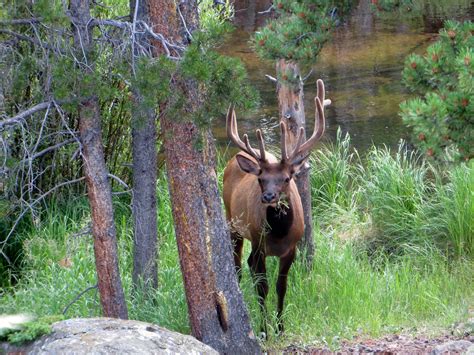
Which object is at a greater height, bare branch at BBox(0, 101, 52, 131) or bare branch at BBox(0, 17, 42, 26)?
bare branch at BBox(0, 17, 42, 26)

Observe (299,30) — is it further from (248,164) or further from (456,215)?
(456,215)

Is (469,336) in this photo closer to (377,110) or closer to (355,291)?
(355,291)

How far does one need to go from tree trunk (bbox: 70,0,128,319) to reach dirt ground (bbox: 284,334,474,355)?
1632 mm

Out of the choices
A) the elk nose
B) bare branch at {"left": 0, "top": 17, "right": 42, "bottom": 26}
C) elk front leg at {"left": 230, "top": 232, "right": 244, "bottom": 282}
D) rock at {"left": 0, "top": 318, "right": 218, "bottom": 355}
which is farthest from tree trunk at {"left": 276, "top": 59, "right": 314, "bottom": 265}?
rock at {"left": 0, "top": 318, "right": 218, "bottom": 355}

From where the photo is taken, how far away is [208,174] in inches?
272

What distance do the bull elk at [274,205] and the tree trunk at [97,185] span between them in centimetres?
151

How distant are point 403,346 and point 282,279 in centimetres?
138

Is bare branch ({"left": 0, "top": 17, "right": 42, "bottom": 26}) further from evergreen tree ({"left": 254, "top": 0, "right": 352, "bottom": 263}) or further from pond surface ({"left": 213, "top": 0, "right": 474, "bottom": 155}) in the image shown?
pond surface ({"left": 213, "top": 0, "right": 474, "bottom": 155})

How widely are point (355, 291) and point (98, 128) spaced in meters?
3.07

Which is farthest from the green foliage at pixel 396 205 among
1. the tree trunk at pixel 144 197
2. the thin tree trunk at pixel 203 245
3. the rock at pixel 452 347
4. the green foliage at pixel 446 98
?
the green foliage at pixel 446 98

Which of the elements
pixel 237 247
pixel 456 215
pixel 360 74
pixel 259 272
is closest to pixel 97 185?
pixel 259 272

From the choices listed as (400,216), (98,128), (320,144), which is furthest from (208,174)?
(320,144)

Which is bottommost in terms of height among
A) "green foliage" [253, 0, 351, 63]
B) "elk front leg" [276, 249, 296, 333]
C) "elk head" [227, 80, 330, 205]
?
"elk front leg" [276, 249, 296, 333]

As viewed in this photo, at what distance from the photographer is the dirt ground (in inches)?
290
